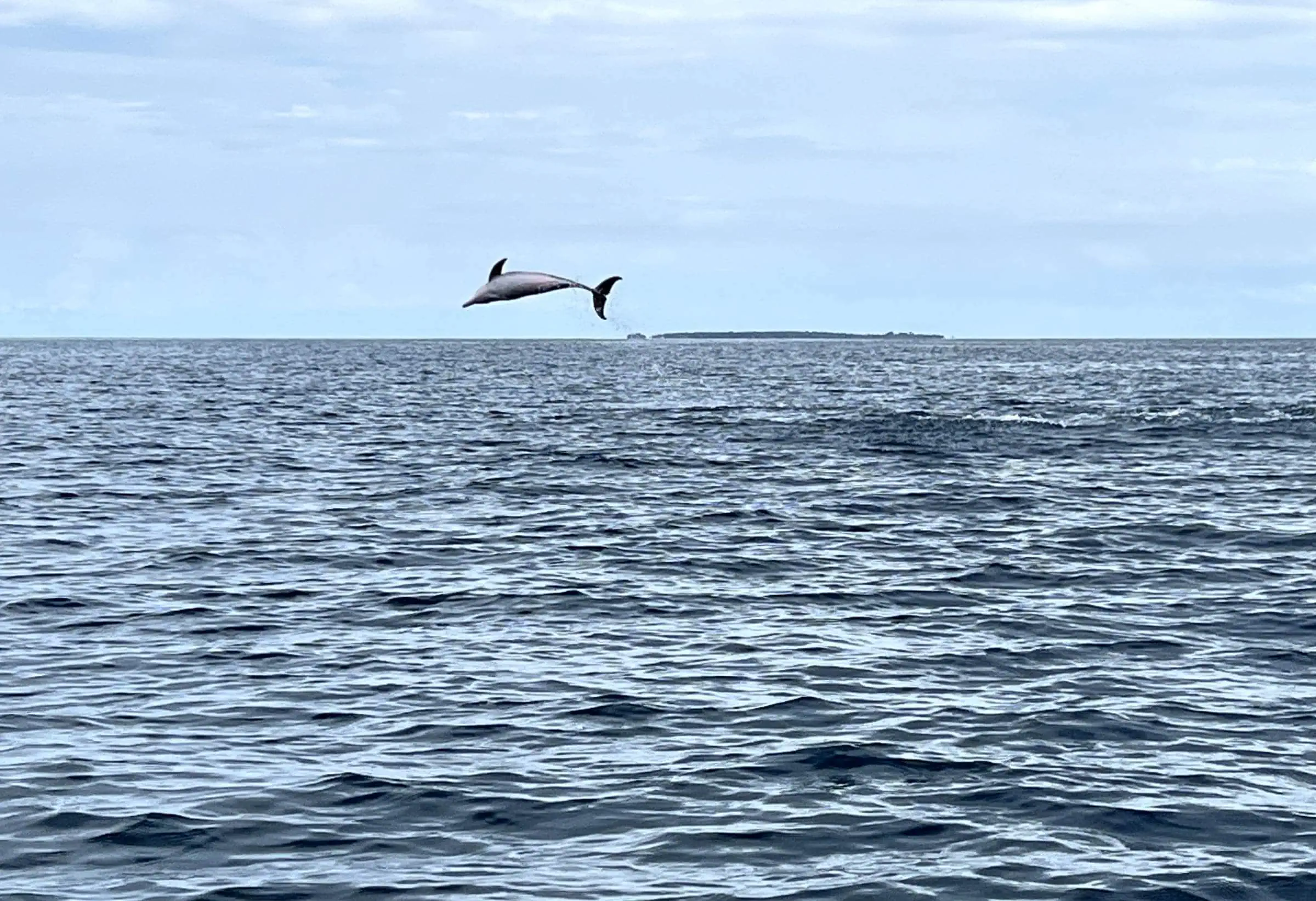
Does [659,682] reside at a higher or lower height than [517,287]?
lower

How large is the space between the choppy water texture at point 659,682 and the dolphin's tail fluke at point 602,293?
4.28 metres

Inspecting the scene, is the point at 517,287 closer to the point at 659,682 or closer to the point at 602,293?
the point at 602,293

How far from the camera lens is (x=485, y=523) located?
34.4 metres

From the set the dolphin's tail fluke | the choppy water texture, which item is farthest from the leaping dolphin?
the choppy water texture

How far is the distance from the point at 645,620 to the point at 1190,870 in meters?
11.1

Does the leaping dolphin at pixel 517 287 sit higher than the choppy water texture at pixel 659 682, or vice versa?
the leaping dolphin at pixel 517 287

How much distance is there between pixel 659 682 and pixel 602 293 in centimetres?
544

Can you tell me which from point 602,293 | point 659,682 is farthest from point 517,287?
point 659,682

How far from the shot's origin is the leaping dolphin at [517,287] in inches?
605

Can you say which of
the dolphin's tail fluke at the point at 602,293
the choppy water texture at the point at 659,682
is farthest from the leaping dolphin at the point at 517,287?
the choppy water texture at the point at 659,682

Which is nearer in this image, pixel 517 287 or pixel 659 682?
pixel 517 287

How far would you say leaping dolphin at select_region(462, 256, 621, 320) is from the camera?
15375 millimetres

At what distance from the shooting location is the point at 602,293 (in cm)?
1622

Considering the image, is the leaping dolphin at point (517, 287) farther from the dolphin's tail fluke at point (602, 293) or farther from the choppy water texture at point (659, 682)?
the choppy water texture at point (659, 682)
